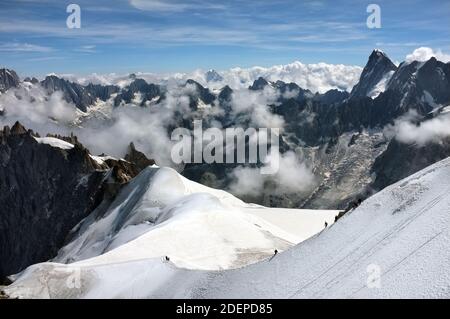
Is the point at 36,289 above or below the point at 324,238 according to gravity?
below

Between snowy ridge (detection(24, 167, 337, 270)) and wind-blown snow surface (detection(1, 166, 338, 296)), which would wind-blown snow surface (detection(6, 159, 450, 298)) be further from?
snowy ridge (detection(24, 167, 337, 270))

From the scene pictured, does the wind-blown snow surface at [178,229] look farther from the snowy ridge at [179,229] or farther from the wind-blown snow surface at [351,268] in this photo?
the wind-blown snow surface at [351,268]

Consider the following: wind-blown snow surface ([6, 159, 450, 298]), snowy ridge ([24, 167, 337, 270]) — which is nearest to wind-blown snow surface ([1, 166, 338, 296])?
snowy ridge ([24, 167, 337, 270])

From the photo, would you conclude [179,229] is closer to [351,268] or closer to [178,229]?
[178,229]

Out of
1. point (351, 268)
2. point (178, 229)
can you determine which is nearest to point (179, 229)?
point (178, 229)

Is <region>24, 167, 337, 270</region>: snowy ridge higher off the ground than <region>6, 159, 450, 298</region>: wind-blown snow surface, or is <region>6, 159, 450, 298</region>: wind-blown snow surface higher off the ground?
<region>6, 159, 450, 298</region>: wind-blown snow surface

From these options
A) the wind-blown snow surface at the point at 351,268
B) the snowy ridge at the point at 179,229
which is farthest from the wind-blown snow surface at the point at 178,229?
the wind-blown snow surface at the point at 351,268
